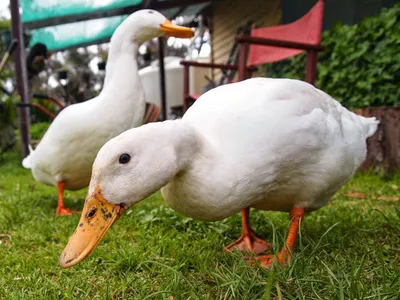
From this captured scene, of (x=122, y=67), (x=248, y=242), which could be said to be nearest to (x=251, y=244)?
(x=248, y=242)

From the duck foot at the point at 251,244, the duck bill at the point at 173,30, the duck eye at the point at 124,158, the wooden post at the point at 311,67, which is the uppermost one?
the duck bill at the point at 173,30

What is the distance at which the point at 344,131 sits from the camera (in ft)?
5.98

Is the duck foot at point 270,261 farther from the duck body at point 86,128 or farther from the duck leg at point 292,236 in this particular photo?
the duck body at point 86,128

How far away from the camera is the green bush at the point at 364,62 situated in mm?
4184

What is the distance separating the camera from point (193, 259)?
168 centimetres

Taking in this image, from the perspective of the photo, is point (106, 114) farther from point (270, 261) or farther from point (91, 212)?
point (270, 261)

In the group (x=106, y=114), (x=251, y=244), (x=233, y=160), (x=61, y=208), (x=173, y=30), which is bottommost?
(x=61, y=208)

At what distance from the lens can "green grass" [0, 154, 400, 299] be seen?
1273mm

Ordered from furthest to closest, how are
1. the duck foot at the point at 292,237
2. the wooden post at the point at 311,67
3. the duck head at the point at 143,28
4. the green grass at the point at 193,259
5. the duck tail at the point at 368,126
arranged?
the wooden post at the point at 311,67
the duck head at the point at 143,28
the duck tail at the point at 368,126
the duck foot at the point at 292,237
the green grass at the point at 193,259

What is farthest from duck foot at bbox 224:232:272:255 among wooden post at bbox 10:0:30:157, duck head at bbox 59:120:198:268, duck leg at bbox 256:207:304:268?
wooden post at bbox 10:0:30:157

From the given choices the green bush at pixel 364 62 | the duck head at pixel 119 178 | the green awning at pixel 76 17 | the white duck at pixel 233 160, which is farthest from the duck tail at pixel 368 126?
the green awning at pixel 76 17

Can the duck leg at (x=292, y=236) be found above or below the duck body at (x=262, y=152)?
below

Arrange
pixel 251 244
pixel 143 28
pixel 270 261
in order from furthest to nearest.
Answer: pixel 143 28, pixel 251 244, pixel 270 261

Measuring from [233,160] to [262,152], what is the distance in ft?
0.36
